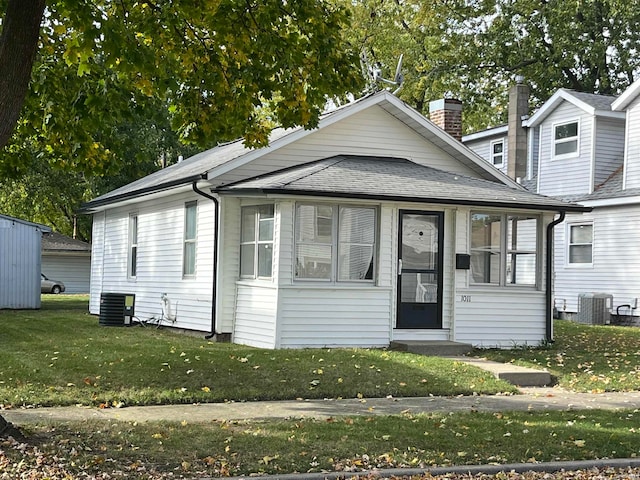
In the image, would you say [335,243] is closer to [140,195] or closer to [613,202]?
[140,195]

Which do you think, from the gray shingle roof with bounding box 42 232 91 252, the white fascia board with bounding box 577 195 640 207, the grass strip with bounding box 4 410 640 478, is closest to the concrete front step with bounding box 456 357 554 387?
the grass strip with bounding box 4 410 640 478

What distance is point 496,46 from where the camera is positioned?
131 ft

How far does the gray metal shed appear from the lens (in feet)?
92.8

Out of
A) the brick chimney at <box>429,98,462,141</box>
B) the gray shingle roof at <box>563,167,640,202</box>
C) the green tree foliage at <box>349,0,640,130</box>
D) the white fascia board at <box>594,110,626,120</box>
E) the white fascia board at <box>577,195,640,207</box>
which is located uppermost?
the green tree foliage at <box>349,0,640,130</box>

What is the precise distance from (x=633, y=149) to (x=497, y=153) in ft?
25.0

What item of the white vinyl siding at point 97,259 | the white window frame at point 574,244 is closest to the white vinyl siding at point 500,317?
the white window frame at point 574,244

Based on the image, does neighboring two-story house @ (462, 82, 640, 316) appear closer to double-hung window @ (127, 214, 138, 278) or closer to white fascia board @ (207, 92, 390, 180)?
white fascia board @ (207, 92, 390, 180)

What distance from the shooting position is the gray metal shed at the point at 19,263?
92.8 feet

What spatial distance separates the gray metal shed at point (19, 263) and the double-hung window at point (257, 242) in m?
14.2

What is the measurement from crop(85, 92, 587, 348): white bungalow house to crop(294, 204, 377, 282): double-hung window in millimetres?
20

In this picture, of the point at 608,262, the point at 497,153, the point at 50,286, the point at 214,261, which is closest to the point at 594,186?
the point at 608,262

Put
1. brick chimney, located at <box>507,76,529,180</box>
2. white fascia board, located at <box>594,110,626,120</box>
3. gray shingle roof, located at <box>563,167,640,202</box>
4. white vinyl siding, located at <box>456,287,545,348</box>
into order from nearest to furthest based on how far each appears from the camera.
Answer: white vinyl siding, located at <box>456,287,545,348</box>
gray shingle roof, located at <box>563,167,640,202</box>
white fascia board, located at <box>594,110,626,120</box>
brick chimney, located at <box>507,76,529,180</box>

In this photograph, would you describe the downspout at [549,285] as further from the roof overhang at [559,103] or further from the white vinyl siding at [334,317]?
the roof overhang at [559,103]

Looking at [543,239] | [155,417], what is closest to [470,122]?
[543,239]
